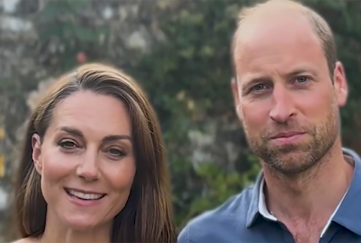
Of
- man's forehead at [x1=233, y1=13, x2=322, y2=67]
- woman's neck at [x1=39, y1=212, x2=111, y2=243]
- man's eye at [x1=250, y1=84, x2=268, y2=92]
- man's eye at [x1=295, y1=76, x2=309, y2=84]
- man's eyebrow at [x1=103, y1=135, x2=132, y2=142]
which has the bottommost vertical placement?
A: woman's neck at [x1=39, y1=212, x2=111, y2=243]

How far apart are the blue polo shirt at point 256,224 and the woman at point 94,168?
0.62ft

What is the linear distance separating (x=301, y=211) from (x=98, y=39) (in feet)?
8.94

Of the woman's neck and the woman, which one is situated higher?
the woman

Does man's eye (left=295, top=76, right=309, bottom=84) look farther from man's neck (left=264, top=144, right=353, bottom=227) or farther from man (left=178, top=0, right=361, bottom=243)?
man's neck (left=264, top=144, right=353, bottom=227)

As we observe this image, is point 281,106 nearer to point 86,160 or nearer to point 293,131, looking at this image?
point 293,131

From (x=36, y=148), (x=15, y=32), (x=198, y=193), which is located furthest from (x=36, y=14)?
(x=36, y=148)

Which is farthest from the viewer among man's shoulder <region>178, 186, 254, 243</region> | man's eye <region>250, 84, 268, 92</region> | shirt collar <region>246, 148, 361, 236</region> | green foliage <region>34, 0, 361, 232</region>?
green foliage <region>34, 0, 361, 232</region>

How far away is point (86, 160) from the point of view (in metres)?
3.04

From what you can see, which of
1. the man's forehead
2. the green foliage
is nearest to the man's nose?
the man's forehead

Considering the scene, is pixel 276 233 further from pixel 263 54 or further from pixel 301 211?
pixel 263 54

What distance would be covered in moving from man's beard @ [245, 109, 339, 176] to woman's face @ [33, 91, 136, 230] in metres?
0.55

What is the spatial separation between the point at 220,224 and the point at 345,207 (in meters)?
0.53

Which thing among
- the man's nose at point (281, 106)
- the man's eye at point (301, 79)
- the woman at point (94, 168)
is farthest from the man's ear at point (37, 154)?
the man's eye at point (301, 79)

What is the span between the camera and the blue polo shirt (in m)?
3.00
